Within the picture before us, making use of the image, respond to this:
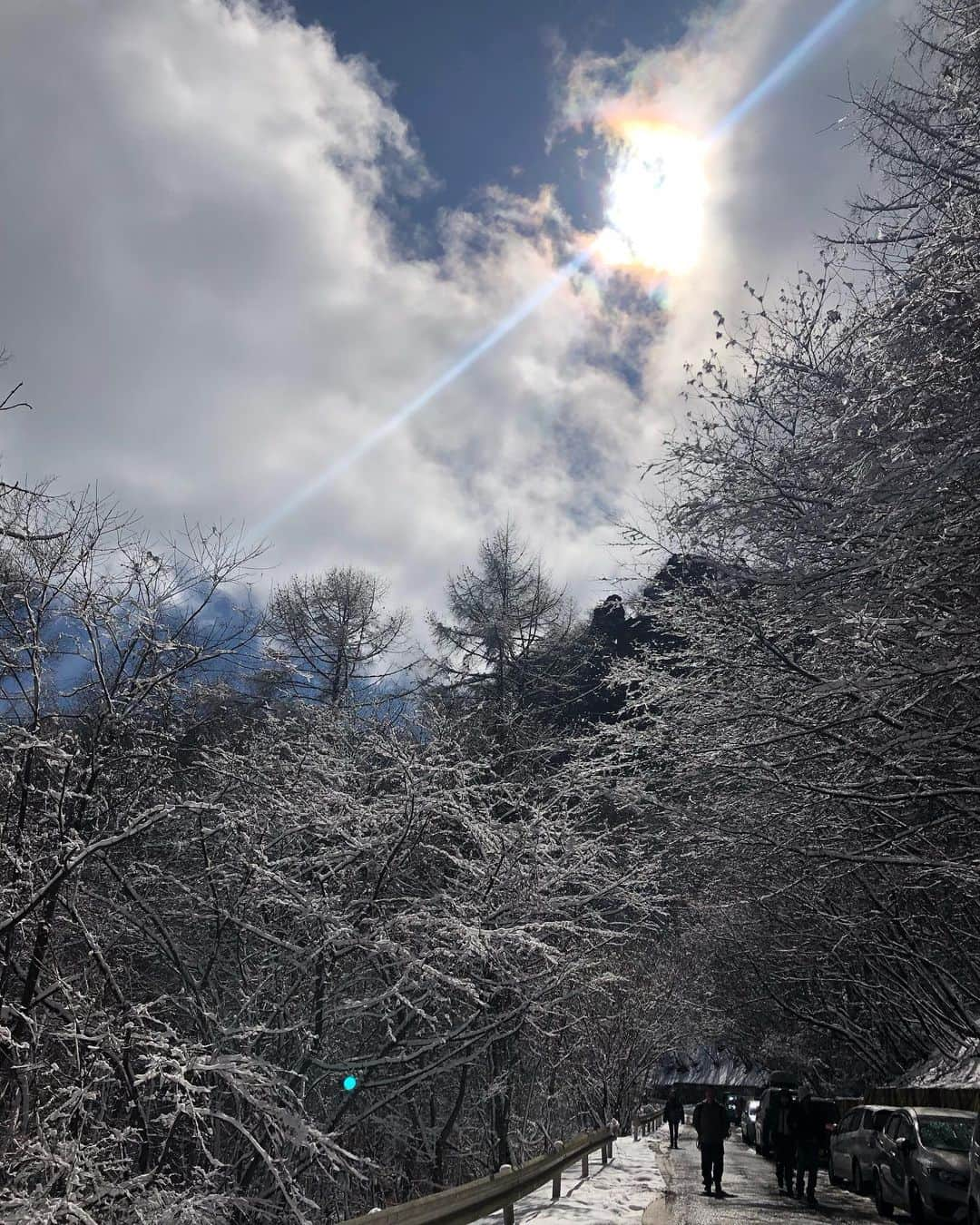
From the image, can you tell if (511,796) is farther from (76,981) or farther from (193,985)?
(76,981)

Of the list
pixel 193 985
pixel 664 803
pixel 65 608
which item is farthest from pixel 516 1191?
pixel 65 608

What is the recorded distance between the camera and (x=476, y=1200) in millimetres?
7555

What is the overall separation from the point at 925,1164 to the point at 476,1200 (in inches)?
283

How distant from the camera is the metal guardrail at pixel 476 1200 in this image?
6.04 meters

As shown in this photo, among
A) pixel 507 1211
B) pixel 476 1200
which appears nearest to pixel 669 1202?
pixel 507 1211

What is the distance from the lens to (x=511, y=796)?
1261 cm

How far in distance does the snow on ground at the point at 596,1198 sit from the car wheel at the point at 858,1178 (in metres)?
3.36

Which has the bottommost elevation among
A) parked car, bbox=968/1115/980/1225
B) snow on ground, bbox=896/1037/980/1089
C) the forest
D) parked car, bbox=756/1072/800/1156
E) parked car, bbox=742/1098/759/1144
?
parked car, bbox=742/1098/759/1144

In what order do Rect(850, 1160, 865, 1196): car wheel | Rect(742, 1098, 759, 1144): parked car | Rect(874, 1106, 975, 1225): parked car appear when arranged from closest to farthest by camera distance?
1. Rect(874, 1106, 975, 1225): parked car
2. Rect(850, 1160, 865, 1196): car wheel
3. Rect(742, 1098, 759, 1144): parked car

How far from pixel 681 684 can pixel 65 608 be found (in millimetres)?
6335

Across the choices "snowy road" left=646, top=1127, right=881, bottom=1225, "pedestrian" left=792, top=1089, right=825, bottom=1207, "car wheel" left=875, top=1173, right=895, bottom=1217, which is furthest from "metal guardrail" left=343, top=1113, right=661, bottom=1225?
"car wheel" left=875, top=1173, right=895, bottom=1217

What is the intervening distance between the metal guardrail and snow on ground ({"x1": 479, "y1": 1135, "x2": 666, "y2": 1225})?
363 mm

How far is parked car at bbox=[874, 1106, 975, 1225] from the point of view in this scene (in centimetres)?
1104

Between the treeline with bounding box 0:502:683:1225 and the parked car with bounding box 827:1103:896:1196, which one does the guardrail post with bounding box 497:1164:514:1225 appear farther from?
the parked car with bounding box 827:1103:896:1196
